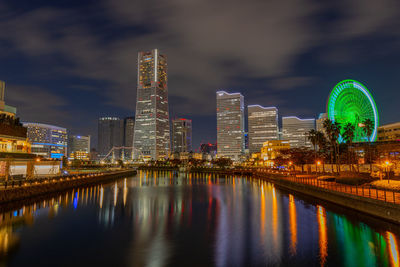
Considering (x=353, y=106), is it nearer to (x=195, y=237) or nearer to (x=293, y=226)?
(x=293, y=226)

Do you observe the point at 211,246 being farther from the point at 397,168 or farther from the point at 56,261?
the point at 397,168

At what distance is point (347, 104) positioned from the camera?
82.5 metres

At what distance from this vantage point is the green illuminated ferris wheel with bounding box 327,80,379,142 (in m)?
77.9

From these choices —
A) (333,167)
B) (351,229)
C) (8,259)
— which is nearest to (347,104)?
(333,167)

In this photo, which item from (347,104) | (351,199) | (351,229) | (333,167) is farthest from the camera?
(347,104)

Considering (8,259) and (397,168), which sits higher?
(397,168)

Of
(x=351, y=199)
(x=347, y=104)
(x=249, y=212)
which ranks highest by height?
(x=347, y=104)

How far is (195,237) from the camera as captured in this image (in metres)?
26.0

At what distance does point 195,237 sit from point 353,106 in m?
74.6

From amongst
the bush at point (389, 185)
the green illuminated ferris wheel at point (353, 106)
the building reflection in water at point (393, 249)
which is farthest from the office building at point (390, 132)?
the building reflection in water at point (393, 249)

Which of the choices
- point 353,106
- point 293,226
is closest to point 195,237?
point 293,226

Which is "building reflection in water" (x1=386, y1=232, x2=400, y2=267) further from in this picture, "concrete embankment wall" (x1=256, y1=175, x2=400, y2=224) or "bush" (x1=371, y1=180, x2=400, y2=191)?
"bush" (x1=371, y1=180, x2=400, y2=191)

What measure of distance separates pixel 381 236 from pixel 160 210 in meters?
27.7

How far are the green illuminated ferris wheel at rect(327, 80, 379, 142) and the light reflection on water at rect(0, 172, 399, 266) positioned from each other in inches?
2050
